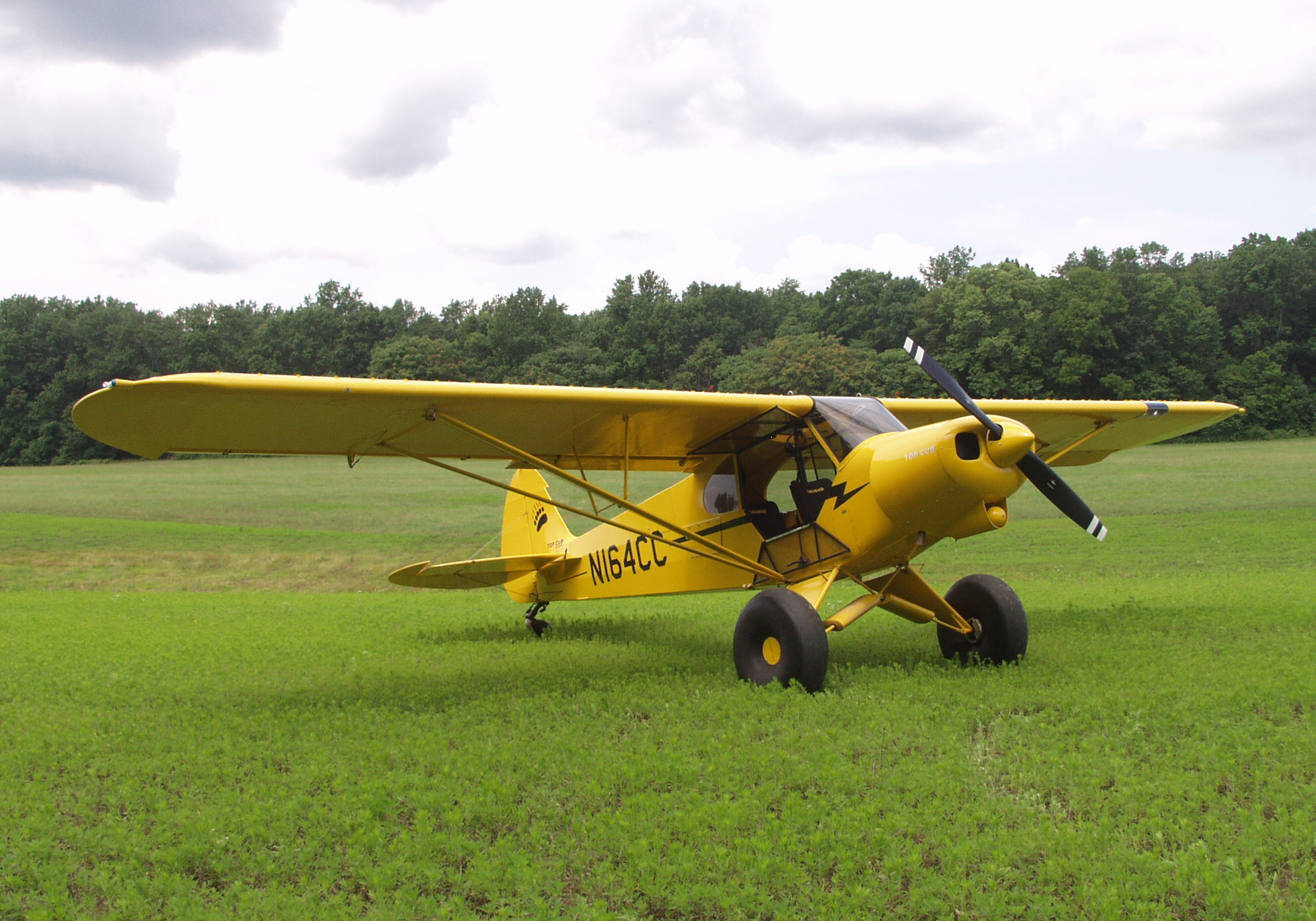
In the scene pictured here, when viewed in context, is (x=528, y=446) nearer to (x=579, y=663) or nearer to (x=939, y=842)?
(x=579, y=663)

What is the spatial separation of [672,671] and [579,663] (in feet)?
4.33

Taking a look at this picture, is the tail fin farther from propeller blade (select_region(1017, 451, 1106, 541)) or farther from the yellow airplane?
propeller blade (select_region(1017, 451, 1106, 541))

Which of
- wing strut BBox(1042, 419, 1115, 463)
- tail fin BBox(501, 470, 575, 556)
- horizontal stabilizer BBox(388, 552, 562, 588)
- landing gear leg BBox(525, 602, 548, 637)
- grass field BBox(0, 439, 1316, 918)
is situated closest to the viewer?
grass field BBox(0, 439, 1316, 918)

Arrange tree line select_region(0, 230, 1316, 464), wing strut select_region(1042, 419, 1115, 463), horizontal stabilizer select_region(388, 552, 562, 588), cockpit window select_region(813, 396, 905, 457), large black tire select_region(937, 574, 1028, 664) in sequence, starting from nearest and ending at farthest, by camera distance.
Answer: large black tire select_region(937, 574, 1028, 664) < cockpit window select_region(813, 396, 905, 457) < horizontal stabilizer select_region(388, 552, 562, 588) < wing strut select_region(1042, 419, 1115, 463) < tree line select_region(0, 230, 1316, 464)

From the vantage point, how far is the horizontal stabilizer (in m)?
10.1

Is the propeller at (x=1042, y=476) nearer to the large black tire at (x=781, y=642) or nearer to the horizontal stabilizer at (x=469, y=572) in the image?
the large black tire at (x=781, y=642)

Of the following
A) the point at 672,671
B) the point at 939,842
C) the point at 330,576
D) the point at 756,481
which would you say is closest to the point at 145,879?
the point at 939,842

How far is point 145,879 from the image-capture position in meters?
4.45

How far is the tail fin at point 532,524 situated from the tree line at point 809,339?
47597mm

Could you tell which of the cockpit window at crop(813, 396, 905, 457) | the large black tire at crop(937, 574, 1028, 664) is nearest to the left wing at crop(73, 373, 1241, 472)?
the cockpit window at crop(813, 396, 905, 457)

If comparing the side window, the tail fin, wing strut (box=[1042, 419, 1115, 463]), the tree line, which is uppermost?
the tree line

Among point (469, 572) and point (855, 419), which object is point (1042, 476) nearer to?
point (855, 419)

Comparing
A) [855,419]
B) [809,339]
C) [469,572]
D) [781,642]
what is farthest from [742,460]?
[809,339]

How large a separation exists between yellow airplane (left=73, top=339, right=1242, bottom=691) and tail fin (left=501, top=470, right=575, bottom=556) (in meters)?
1.64
